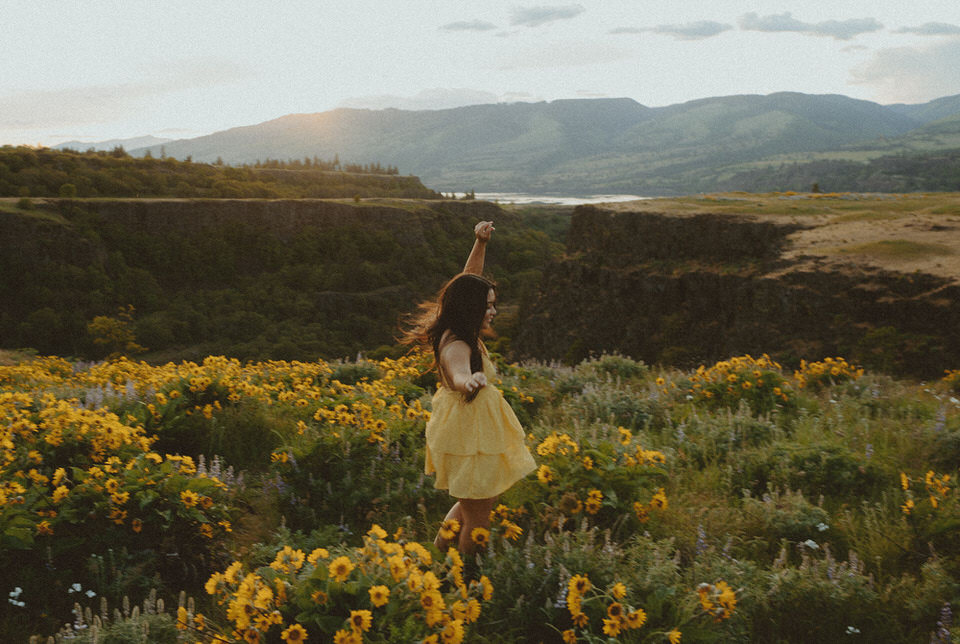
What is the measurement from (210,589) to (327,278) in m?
86.8

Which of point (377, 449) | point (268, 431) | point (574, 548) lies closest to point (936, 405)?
point (574, 548)

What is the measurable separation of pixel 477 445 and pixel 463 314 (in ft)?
2.51

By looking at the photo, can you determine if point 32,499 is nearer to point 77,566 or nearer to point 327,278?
point 77,566

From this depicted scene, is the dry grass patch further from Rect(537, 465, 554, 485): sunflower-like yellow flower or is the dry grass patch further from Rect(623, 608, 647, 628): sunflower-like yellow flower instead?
Rect(623, 608, 647, 628): sunflower-like yellow flower

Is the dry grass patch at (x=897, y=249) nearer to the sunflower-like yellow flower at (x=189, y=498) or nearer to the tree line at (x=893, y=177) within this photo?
the sunflower-like yellow flower at (x=189, y=498)

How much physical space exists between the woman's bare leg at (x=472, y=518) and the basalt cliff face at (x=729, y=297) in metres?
19.6

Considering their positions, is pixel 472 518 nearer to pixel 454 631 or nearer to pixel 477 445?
pixel 477 445

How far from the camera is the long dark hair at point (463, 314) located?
3.46 meters

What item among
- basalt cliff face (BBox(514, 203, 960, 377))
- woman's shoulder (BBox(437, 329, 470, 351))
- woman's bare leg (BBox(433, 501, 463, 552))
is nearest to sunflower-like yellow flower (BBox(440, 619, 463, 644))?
woman's bare leg (BBox(433, 501, 463, 552))

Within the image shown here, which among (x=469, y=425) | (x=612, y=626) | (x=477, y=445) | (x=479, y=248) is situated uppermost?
(x=479, y=248)

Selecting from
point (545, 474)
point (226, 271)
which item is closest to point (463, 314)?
point (545, 474)

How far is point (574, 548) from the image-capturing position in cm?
328

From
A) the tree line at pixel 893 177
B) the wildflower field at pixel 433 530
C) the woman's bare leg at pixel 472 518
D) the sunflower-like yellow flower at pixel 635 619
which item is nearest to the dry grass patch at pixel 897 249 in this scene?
the wildflower field at pixel 433 530

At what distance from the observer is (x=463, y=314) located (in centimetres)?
347
